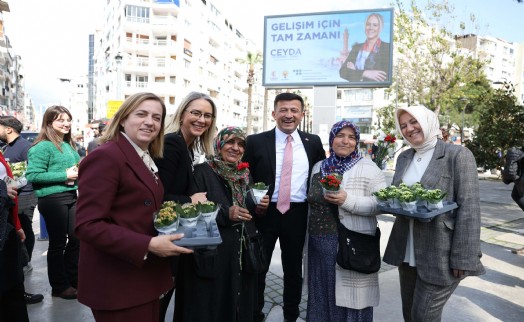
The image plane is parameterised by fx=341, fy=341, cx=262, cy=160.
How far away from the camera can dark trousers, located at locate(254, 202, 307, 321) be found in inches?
136

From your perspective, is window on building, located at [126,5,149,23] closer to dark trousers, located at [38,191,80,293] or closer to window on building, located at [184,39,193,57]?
window on building, located at [184,39,193,57]

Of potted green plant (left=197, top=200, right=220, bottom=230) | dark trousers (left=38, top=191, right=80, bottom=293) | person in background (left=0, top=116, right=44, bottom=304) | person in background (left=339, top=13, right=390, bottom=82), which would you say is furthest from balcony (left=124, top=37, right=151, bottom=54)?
potted green plant (left=197, top=200, right=220, bottom=230)

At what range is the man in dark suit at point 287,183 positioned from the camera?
346 centimetres

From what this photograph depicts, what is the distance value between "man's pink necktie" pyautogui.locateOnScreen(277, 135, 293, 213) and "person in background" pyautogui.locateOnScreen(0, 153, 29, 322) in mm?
2254

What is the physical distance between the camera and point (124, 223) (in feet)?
5.83

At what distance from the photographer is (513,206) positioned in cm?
1014

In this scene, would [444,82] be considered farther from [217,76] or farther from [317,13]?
[217,76]

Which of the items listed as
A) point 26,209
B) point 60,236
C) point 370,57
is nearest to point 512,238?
point 60,236

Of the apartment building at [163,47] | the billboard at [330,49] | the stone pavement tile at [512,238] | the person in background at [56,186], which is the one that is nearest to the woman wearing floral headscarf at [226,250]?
the person in background at [56,186]

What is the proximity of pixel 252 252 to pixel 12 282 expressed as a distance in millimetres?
1892

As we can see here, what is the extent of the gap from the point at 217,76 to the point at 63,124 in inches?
2252

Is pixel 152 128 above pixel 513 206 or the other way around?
above

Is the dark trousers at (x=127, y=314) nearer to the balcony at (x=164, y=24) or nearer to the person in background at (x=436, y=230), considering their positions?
the person in background at (x=436, y=230)

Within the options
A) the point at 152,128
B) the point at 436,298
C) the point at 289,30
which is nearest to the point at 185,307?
the point at 152,128
